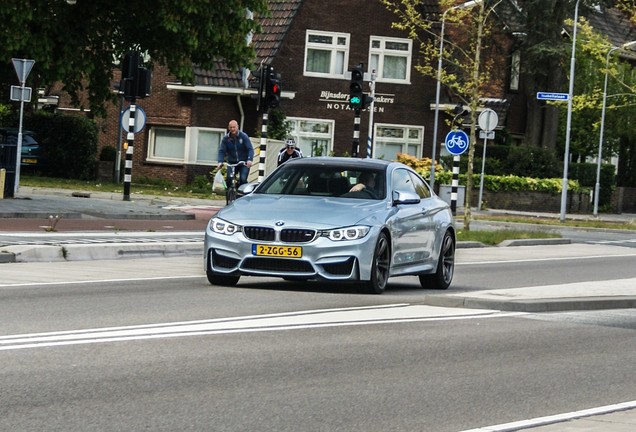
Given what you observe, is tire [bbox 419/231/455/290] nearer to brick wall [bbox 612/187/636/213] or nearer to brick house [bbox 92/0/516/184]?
brick house [bbox 92/0/516/184]

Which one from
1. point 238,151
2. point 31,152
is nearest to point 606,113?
point 31,152

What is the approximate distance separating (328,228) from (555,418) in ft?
23.6

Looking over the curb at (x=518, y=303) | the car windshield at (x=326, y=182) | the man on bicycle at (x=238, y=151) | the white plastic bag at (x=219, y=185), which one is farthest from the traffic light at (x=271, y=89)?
the curb at (x=518, y=303)

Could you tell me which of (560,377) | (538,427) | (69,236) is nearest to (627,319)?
(560,377)

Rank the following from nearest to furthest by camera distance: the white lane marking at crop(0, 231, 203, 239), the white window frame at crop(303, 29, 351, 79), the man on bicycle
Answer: the white lane marking at crop(0, 231, 203, 239) → the man on bicycle → the white window frame at crop(303, 29, 351, 79)

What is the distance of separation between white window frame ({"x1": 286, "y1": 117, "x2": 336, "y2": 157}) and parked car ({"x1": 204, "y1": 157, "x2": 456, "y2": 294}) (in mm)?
39691

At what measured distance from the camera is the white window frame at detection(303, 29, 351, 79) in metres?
57.4

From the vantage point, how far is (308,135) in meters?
57.8

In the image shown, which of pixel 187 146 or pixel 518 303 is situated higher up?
pixel 187 146

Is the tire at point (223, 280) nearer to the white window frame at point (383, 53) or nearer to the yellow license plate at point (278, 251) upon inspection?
the yellow license plate at point (278, 251)

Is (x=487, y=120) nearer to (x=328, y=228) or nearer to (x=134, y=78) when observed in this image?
(x=134, y=78)

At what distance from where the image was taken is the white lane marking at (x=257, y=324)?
10.6 meters

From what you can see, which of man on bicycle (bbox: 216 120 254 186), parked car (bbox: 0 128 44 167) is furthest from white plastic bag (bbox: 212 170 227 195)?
man on bicycle (bbox: 216 120 254 186)

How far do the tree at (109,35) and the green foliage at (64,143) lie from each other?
11107mm
